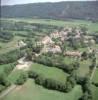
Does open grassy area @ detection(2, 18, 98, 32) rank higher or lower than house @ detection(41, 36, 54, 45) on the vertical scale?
higher

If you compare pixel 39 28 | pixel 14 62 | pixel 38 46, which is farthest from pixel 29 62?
pixel 39 28

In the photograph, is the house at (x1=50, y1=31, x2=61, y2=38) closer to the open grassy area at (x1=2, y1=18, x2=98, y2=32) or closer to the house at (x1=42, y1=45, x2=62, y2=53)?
the open grassy area at (x1=2, y1=18, x2=98, y2=32)

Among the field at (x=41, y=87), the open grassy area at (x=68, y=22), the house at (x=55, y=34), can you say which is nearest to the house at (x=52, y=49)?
the field at (x=41, y=87)

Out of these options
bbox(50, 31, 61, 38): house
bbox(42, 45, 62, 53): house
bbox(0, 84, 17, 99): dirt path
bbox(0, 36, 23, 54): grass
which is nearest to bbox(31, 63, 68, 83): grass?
bbox(0, 84, 17, 99): dirt path

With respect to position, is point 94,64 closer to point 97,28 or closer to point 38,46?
point 38,46

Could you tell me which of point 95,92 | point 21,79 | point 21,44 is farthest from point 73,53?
point 95,92
